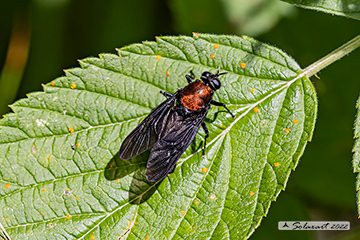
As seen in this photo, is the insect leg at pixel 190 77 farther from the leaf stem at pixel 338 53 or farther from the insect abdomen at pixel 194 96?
the leaf stem at pixel 338 53

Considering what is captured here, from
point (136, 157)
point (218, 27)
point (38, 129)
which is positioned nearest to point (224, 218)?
point (136, 157)

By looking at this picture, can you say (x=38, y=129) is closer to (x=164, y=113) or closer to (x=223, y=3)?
(x=164, y=113)

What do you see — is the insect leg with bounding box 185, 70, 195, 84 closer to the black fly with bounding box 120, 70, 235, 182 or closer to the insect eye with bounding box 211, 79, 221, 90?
the black fly with bounding box 120, 70, 235, 182

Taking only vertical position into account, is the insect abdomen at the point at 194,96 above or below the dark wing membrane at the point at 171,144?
above

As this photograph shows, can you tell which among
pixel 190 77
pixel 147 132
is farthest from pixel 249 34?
pixel 147 132

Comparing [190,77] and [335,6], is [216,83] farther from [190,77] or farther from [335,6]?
[335,6]

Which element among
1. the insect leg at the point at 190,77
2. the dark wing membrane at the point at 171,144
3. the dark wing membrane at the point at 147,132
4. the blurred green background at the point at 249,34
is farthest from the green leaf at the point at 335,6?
the blurred green background at the point at 249,34

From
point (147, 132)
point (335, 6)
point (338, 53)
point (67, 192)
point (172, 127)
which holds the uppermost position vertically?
point (335, 6)
